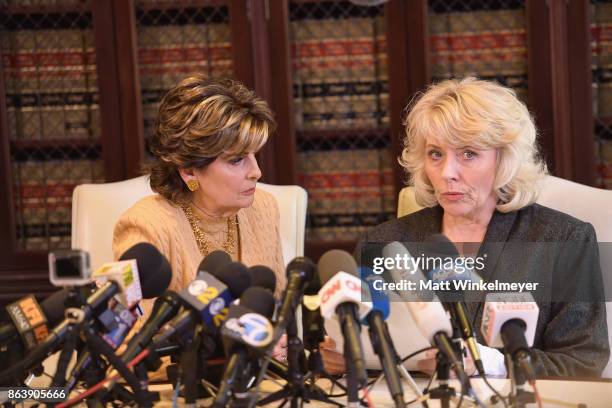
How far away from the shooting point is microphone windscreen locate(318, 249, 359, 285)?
1.34 m

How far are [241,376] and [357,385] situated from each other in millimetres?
164

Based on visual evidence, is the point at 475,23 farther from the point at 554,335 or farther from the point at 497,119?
the point at 554,335

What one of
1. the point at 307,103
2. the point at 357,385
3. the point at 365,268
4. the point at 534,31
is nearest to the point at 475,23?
the point at 534,31

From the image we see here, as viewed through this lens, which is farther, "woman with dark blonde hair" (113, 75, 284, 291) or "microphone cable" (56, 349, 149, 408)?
"woman with dark blonde hair" (113, 75, 284, 291)

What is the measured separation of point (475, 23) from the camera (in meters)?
3.41

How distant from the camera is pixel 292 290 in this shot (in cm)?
130

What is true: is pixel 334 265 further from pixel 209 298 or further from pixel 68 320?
pixel 68 320

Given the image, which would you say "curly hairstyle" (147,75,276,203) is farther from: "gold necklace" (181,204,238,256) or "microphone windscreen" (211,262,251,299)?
"microphone windscreen" (211,262,251,299)

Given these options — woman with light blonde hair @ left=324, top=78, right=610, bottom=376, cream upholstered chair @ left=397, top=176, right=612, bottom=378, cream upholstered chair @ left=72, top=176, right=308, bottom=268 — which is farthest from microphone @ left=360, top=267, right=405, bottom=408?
cream upholstered chair @ left=72, top=176, right=308, bottom=268

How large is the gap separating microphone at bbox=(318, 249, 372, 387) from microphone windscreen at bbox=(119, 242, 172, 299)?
28 cm

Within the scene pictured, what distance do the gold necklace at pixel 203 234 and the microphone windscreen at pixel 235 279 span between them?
0.95 meters

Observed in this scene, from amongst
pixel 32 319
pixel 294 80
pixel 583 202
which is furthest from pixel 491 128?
pixel 294 80

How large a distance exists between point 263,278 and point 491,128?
0.94 m

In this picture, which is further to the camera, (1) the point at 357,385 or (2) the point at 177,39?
(2) the point at 177,39
